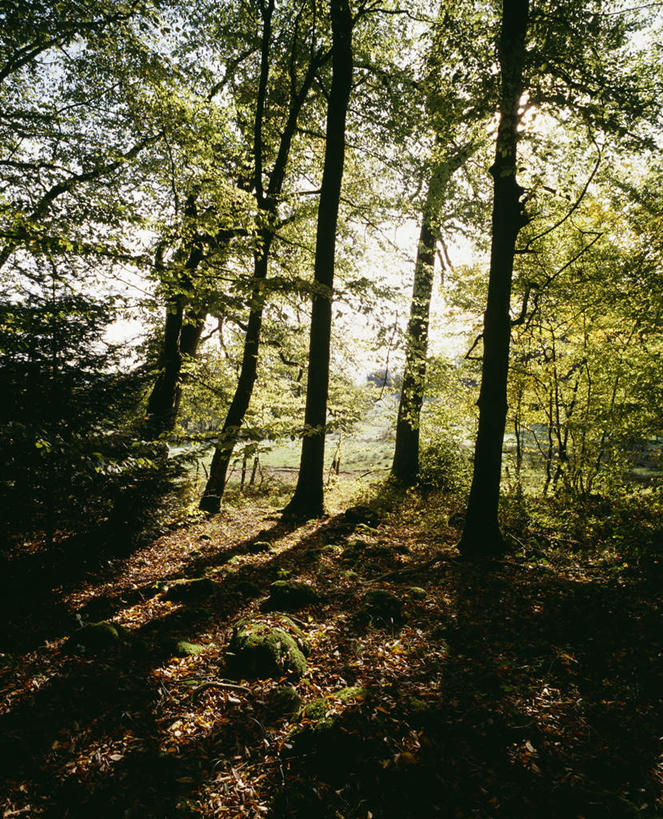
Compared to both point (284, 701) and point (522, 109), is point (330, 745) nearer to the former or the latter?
point (284, 701)

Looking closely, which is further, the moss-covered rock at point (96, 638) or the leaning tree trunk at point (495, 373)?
the leaning tree trunk at point (495, 373)

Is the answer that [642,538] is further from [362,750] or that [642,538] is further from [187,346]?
[187,346]

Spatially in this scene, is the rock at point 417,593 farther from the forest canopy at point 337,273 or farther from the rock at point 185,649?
the rock at point 185,649

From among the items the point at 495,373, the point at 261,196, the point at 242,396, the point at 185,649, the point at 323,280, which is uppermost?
the point at 261,196

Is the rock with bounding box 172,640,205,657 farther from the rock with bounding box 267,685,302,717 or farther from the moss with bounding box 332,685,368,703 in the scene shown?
the moss with bounding box 332,685,368,703

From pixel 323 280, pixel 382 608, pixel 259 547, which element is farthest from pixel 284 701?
pixel 323 280

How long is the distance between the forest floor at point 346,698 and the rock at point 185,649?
50 millimetres

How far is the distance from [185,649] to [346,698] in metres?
1.80

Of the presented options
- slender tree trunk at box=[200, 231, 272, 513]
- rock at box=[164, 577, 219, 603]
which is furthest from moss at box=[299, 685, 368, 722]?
slender tree trunk at box=[200, 231, 272, 513]

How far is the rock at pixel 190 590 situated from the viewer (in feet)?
17.3

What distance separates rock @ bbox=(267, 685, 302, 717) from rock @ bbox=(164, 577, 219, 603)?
7.23 feet

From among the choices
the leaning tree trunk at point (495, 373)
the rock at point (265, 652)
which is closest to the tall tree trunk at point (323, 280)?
the leaning tree trunk at point (495, 373)

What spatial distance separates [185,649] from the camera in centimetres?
402

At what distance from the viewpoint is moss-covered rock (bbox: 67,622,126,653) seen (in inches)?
153
